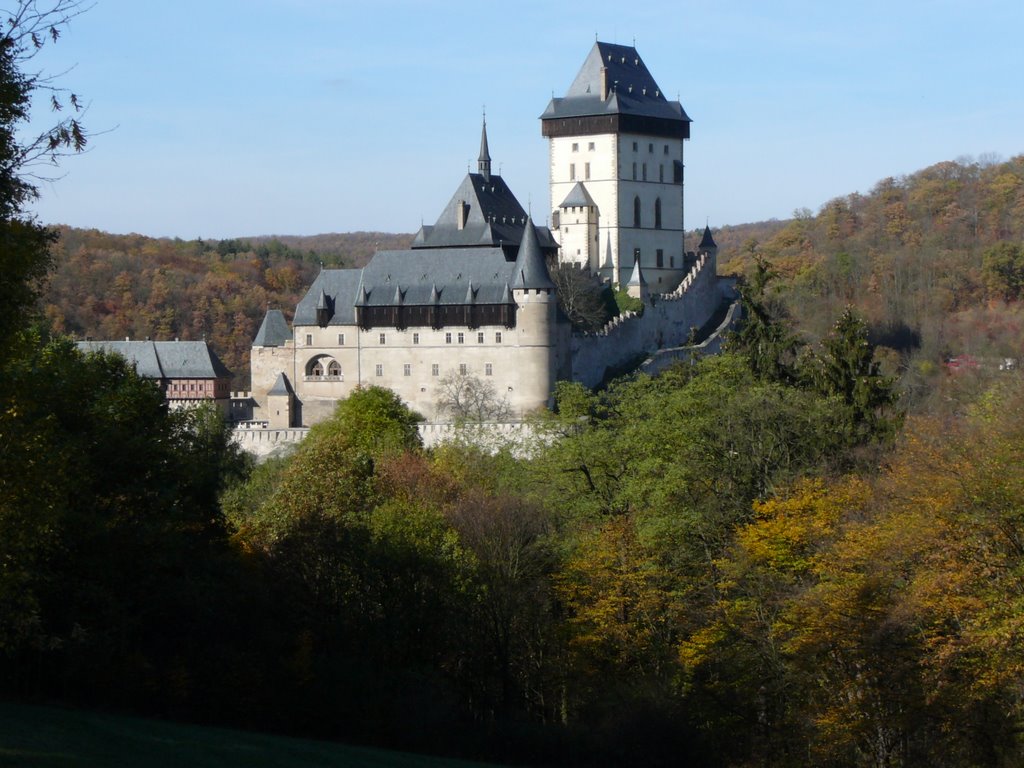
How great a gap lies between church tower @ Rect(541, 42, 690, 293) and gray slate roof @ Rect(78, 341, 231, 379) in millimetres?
16216

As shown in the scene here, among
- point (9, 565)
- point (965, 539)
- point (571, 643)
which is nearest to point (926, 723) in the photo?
point (965, 539)

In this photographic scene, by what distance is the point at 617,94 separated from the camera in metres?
75.4

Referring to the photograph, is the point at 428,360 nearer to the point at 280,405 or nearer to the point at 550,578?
the point at 280,405

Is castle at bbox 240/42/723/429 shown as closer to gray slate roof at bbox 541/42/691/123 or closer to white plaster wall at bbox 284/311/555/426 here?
white plaster wall at bbox 284/311/555/426

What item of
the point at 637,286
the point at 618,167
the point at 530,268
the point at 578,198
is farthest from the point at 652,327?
the point at 530,268

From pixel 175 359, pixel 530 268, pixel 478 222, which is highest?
pixel 478 222

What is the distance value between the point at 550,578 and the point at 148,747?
11.4 m

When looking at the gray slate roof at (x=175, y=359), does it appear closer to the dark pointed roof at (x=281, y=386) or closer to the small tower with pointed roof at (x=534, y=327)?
the dark pointed roof at (x=281, y=386)

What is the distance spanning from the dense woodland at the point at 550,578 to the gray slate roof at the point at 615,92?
42.9 meters

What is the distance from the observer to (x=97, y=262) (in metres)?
102

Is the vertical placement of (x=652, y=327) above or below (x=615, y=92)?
below

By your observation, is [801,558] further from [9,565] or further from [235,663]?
[9,565]

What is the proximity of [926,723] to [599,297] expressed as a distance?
49.7 metres

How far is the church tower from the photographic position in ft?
243
